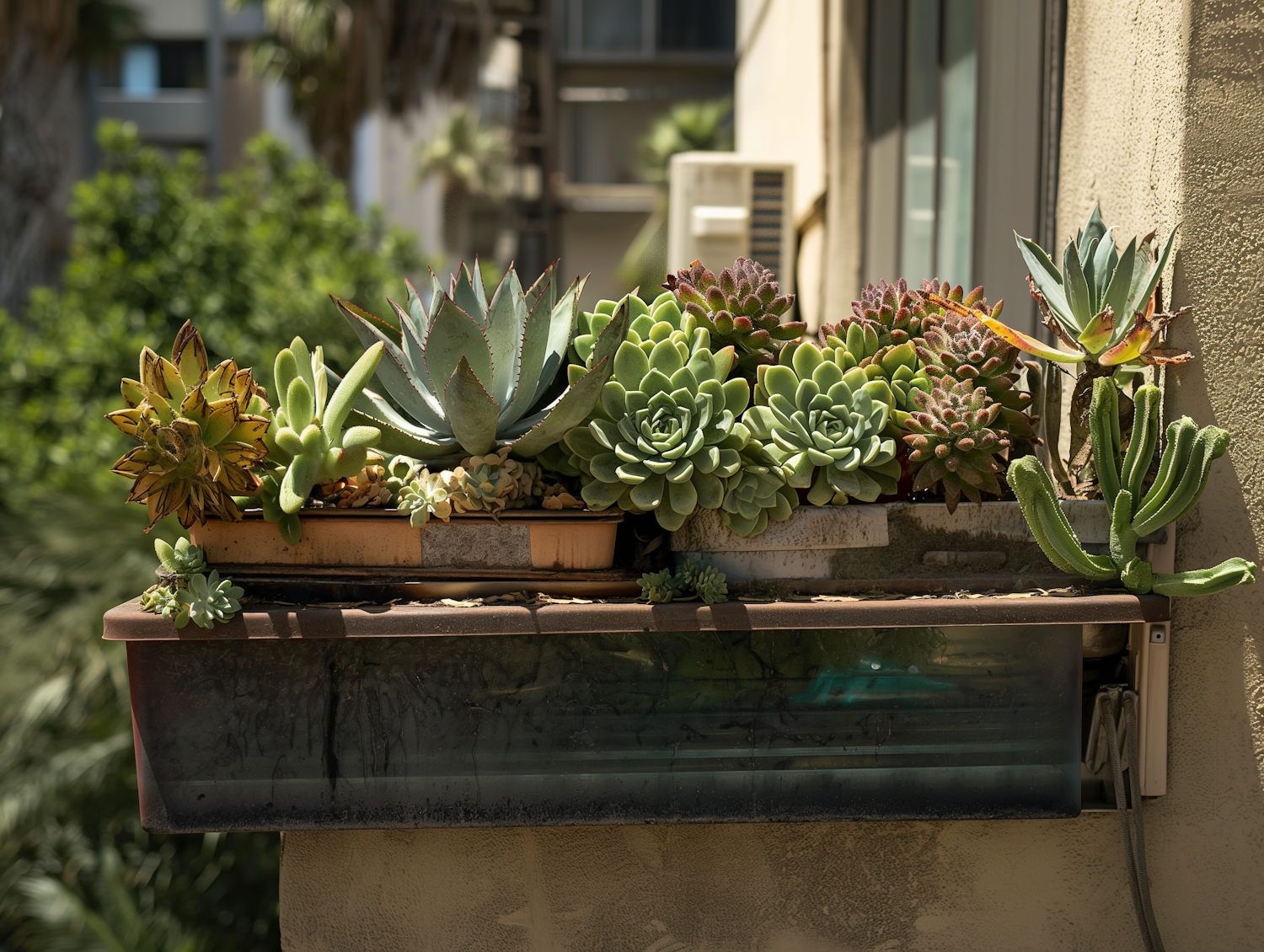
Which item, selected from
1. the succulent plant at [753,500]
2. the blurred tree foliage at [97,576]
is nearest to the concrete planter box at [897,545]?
the succulent plant at [753,500]

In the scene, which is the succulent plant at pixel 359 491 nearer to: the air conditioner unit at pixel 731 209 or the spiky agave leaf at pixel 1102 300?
the spiky agave leaf at pixel 1102 300

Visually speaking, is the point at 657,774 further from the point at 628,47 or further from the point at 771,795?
the point at 628,47

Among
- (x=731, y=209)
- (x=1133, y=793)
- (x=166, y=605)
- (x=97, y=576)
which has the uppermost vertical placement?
(x=731, y=209)

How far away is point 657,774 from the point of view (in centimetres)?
142

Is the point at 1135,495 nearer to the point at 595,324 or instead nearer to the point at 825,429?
the point at 825,429

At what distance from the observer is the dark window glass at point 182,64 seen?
2225 cm

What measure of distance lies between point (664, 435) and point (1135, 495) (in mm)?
663

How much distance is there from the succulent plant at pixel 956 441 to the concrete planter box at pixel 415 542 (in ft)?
1.43

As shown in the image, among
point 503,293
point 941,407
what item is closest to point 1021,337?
point 941,407

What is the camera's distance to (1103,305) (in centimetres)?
143

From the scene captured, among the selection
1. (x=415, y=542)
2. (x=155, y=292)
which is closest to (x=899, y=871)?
(x=415, y=542)

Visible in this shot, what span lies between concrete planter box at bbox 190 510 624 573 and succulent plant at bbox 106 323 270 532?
0.06 m

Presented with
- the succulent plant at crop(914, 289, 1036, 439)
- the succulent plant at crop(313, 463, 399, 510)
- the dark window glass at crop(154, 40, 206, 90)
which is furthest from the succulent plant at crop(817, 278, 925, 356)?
the dark window glass at crop(154, 40, 206, 90)

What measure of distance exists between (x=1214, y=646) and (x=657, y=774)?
2.75 feet
